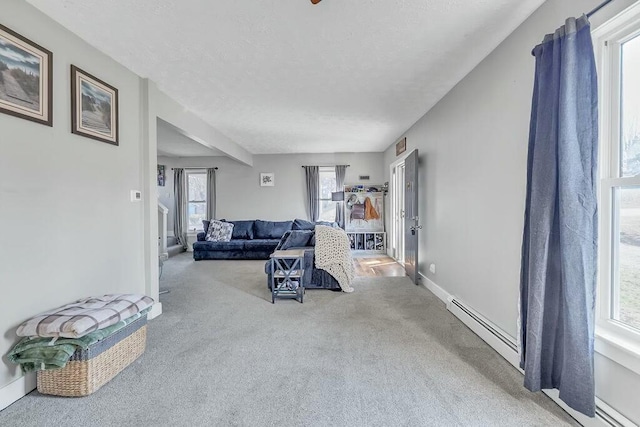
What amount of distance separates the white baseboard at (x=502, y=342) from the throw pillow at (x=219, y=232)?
4.63 meters

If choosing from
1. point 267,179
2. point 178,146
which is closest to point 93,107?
point 178,146

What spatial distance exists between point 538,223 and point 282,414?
5.85 ft

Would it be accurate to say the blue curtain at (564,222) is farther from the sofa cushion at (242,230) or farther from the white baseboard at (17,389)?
the sofa cushion at (242,230)

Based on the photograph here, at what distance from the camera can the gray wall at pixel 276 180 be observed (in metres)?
7.43

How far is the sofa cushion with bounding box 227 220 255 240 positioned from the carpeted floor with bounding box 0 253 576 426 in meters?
3.73

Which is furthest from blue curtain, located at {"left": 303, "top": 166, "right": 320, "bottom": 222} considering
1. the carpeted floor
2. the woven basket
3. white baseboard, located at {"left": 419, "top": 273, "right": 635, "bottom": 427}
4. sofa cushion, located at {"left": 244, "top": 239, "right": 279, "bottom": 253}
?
the woven basket

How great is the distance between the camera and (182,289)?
4.07m

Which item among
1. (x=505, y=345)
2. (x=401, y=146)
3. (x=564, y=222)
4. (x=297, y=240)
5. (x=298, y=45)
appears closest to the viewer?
(x=564, y=222)

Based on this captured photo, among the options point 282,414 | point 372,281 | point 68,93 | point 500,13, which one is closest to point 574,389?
point 282,414

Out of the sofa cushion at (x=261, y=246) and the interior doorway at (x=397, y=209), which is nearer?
the interior doorway at (x=397, y=209)

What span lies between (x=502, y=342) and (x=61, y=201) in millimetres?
3382

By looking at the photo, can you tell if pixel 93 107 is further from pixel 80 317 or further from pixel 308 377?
pixel 308 377

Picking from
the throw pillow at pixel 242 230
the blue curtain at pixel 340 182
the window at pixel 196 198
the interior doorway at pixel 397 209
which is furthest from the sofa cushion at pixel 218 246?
the interior doorway at pixel 397 209

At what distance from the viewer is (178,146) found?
20.6 feet
